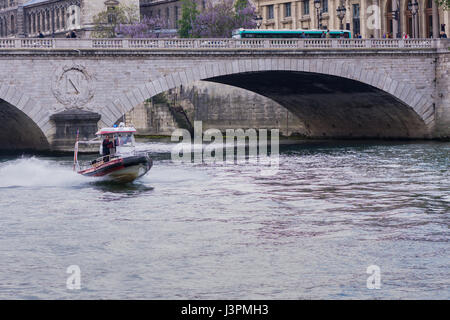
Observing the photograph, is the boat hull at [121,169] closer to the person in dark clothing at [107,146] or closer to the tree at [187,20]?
the person in dark clothing at [107,146]

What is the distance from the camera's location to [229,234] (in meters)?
24.5

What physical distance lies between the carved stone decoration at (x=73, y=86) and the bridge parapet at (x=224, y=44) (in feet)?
4.30

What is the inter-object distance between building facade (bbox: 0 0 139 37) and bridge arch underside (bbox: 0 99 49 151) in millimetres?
61388

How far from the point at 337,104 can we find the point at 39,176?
3208cm

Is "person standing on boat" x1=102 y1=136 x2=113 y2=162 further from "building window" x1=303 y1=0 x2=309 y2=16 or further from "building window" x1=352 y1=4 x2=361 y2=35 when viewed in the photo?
"building window" x1=303 y1=0 x2=309 y2=16

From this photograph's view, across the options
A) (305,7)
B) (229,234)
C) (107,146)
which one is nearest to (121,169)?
(107,146)

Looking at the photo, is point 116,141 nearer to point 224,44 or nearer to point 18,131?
point 224,44

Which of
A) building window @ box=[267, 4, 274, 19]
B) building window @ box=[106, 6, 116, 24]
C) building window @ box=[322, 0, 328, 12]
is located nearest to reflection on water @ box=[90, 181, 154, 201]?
building window @ box=[322, 0, 328, 12]

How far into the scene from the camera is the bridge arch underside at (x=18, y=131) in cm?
5306

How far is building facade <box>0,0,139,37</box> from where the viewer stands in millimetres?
120438

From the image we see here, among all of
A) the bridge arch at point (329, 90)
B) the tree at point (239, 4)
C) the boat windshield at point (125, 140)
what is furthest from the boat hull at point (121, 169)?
the tree at point (239, 4)
